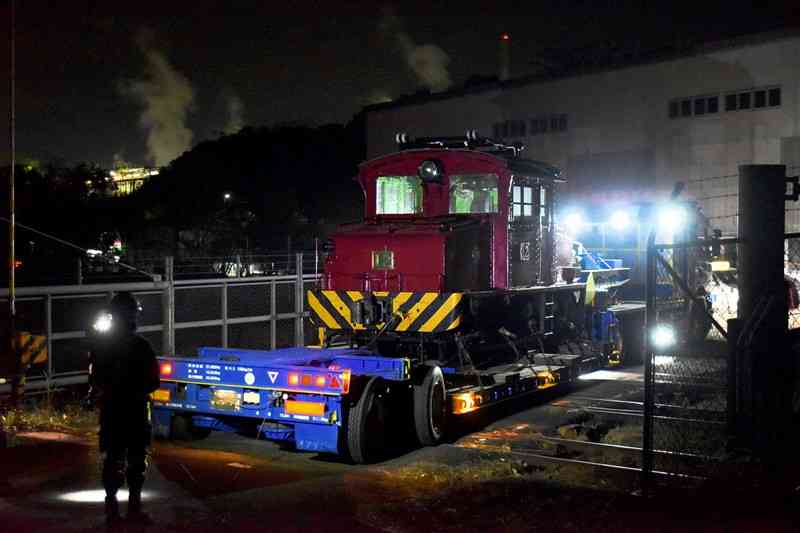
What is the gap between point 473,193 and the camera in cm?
1261

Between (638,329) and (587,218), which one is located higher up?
(587,218)

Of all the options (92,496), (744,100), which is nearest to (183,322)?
(92,496)

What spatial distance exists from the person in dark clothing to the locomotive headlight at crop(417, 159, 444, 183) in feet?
19.4

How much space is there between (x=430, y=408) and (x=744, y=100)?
1088 inches

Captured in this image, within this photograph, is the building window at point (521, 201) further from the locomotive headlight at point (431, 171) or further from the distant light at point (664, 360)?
the distant light at point (664, 360)

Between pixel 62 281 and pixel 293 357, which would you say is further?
pixel 62 281

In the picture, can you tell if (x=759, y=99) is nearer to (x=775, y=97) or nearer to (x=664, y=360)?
(x=775, y=97)

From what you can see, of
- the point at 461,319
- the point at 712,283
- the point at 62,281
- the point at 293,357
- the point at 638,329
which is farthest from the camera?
the point at 62,281

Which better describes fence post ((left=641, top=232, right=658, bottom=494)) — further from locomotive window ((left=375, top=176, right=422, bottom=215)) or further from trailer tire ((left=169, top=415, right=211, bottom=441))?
trailer tire ((left=169, top=415, right=211, bottom=441))

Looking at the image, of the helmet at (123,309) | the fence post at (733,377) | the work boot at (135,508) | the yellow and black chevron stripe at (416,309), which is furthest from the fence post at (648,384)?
the helmet at (123,309)

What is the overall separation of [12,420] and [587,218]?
12622mm

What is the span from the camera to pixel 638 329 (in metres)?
18.4

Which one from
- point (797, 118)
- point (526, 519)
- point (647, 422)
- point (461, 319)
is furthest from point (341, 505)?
point (797, 118)

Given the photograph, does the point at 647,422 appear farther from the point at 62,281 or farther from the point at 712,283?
the point at 62,281
